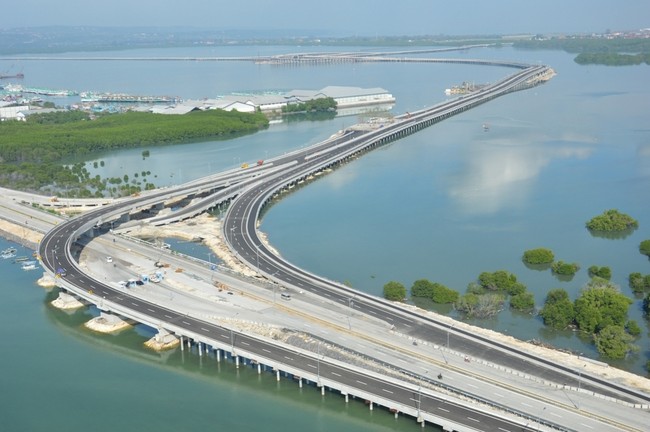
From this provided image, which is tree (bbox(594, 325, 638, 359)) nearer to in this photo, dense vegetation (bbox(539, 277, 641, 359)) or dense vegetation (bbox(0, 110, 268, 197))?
dense vegetation (bbox(539, 277, 641, 359))

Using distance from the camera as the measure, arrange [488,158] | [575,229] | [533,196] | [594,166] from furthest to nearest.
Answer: [488,158] → [594,166] → [533,196] → [575,229]

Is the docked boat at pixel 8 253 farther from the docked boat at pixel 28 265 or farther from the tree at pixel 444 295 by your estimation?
the tree at pixel 444 295

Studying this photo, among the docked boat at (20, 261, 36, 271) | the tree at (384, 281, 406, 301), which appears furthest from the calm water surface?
the tree at (384, 281, 406, 301)

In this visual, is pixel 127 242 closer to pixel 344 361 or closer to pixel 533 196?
pixel 344 361

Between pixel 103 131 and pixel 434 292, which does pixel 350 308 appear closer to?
pixel 434 292

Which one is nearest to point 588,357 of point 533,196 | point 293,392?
point 293,392

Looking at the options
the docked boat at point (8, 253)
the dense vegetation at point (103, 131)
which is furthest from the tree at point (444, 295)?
the dense vegetation at point (103, 131)

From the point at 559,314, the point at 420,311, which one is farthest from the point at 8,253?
the point at 559,314

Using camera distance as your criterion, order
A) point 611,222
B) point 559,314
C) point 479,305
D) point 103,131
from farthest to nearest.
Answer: point 103,131 → point 611,222 → point 479,305 → point 559,314
